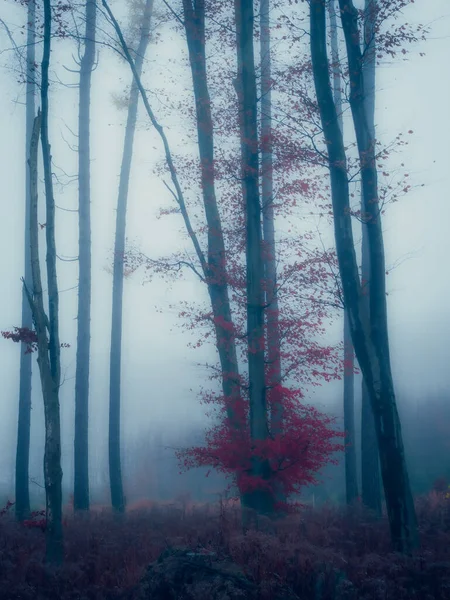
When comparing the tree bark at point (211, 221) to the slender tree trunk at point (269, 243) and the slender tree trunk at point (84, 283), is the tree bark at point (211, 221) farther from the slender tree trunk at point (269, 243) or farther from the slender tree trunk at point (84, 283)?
the slender tree trunk at point (84, 283)

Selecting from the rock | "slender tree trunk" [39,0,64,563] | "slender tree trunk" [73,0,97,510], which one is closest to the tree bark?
"slender tree trunk" [73,0,97,510]

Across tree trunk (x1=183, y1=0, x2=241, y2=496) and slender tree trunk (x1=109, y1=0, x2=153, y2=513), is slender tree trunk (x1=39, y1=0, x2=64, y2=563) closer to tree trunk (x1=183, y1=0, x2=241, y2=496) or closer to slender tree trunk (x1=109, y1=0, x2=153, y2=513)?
tree trunk (x1=183, y1=0, x2=241, y2=496)

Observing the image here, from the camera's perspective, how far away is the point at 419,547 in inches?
361

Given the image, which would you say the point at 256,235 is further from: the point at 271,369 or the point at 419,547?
the point at 419,547

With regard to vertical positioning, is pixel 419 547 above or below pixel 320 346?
below

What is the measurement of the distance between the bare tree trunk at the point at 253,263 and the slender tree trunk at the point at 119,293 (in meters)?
5.35

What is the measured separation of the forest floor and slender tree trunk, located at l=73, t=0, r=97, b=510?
370 cm

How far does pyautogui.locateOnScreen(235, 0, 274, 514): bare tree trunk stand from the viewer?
38.8 ft

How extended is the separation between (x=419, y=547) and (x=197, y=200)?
9.05m

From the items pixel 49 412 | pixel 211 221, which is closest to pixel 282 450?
pixel 49 412

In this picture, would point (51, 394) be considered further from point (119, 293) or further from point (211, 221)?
point (119, 293)

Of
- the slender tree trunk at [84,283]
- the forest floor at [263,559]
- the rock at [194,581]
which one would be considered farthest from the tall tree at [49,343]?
the slender tree trunk at [84,283]

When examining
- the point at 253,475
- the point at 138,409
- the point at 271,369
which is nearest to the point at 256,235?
the point at 271,369

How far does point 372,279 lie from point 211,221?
4707 mm
